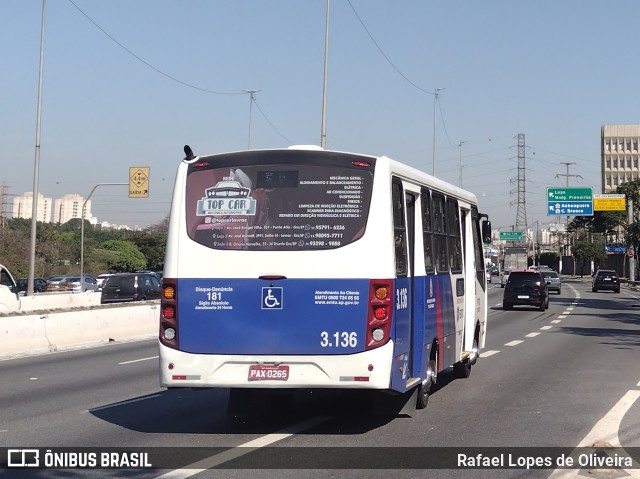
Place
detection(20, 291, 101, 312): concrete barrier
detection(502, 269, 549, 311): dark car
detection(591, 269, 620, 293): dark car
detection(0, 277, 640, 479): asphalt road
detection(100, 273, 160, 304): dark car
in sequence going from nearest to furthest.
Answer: detection(0, 277, 640, 479): asphalt road, detection(20, 291, 101, 312): concrete barrier, detection(100, 273, 160, 304): dark car, detection(502, 269, 549, 311): dark car, detection(591, 269, 620, 293): dark car

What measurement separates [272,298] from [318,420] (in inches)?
76.4

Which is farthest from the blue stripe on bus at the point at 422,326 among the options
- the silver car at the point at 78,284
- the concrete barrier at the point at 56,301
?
the silver car at the point at 78,284

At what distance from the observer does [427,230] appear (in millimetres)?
10820

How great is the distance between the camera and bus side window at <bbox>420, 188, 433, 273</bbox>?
10.7 meters

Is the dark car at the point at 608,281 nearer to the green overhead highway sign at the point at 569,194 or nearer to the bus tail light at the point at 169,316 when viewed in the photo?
the green overhead highway sign at the point at 569,194

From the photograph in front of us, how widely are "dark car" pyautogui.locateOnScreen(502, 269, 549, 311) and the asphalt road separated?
824 inches

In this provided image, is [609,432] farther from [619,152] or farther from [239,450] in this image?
[619,152]

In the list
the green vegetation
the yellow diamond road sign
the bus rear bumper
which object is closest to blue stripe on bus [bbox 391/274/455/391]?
the bus rear bumper

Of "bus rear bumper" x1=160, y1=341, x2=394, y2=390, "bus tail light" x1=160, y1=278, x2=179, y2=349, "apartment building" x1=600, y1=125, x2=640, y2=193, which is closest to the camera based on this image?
"bus rear bumper" x1=160, y1=341, x2=394, y2=390

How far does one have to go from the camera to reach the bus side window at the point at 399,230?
9.30 meters

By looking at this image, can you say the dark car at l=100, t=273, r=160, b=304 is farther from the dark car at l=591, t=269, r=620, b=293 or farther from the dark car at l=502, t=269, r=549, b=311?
the dark car at l=591, t=269, r=620, b=293

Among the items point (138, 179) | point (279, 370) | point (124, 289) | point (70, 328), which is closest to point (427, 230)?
point (279, 370)

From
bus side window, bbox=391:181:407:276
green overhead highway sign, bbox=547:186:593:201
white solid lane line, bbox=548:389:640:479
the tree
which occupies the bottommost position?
white solid lane line, bbox=548:389:640:479

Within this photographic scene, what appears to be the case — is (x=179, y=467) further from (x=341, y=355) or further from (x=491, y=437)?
(x=491, y=437)
